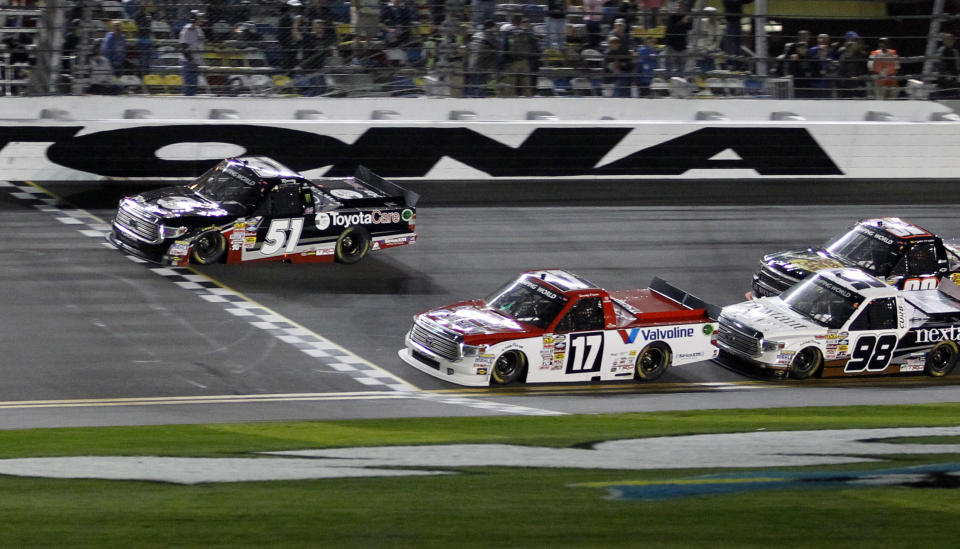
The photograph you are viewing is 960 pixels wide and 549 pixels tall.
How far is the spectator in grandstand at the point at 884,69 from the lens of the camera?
87.5 ft

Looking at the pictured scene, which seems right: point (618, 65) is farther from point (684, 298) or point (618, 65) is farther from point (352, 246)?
point (684, 298)

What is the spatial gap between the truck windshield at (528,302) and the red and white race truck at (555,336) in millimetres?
14

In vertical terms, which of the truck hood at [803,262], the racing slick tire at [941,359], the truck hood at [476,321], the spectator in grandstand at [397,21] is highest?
the spectator in grandstand at [397,21]

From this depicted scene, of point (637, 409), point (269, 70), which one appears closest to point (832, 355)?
point (637, 409)

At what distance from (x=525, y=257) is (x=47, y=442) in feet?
34.3

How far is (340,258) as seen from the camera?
19328 millimetres

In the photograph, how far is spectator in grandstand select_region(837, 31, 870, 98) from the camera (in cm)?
2661

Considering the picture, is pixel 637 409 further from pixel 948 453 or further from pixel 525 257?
pixel 525 257

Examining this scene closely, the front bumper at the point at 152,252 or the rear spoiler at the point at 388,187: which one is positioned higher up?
the rear spoiler at the point at 388,187

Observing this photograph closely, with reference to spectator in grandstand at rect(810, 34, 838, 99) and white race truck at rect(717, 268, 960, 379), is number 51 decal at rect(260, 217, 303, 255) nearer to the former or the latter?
white race truck at rect(717, 268, 960, 379)

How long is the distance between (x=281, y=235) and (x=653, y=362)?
5990mm

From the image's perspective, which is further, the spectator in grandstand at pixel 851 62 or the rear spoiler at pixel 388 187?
the spectator in grandstand at pixel 851 62

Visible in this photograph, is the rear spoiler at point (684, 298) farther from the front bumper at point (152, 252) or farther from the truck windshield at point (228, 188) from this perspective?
the front bumper at point (152, 252)

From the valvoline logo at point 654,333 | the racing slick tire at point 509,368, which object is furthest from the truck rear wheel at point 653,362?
the racing slick tire at point 509,368
